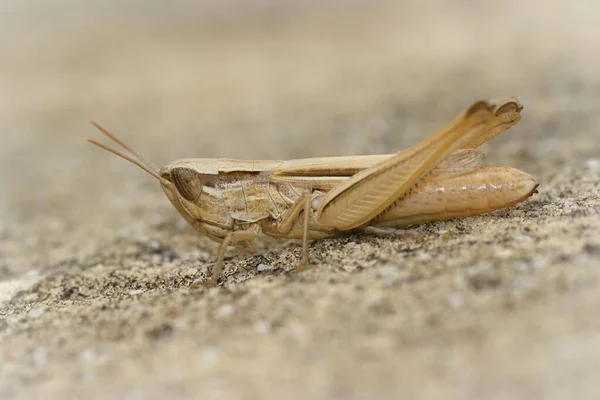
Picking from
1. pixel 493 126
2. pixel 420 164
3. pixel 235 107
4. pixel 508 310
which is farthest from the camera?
pixel 235 107

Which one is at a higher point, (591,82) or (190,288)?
(591,82)

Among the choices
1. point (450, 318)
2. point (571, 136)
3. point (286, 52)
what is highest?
point (286, 52)

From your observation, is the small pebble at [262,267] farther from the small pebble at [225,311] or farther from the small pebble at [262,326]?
the small pebble at [262,326]

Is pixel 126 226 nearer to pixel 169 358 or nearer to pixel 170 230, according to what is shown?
pixel 170 230

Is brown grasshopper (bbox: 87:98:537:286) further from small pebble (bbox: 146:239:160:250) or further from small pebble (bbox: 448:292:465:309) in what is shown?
small pebble (bbox: 146:239:160:250)

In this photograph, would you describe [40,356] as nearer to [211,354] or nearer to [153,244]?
[211,354]

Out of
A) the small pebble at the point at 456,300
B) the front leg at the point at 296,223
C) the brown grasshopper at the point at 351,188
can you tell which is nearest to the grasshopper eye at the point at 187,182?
the brown grasshopper at the point at 351,188

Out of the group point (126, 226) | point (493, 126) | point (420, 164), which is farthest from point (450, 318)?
point (126, 226)

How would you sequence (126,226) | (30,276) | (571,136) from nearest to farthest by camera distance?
(30,276) → (126,226) → (571,136)
